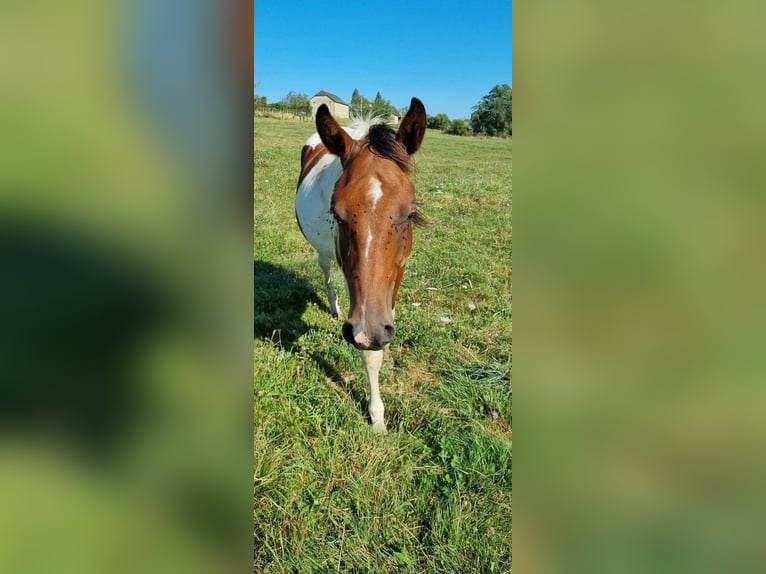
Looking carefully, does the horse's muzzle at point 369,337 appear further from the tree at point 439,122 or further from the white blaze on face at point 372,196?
the tree at point 439,122

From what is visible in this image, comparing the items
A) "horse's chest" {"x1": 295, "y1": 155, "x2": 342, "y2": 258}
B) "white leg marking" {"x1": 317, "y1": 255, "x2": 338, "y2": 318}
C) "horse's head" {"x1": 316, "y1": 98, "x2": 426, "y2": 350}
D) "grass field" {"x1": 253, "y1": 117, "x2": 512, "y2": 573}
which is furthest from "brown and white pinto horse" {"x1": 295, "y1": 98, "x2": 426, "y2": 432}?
"white leg marking" {"x1": 317, "y1": 255, "x2": 338, "y2": 318}

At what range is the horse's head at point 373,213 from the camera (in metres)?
1.69

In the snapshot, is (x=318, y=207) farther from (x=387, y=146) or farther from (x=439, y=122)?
(x=439, y=122)

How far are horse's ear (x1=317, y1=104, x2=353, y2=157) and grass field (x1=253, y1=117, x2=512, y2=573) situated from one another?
1.60 feet

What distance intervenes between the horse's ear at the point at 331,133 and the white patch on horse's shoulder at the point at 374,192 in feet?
1.35

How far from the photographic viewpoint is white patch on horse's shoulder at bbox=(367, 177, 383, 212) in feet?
5.91

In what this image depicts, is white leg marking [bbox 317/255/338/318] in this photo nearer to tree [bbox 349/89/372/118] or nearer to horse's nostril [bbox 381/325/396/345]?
tree [bbox 349/89/372/118]

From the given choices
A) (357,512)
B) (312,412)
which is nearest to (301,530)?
(357,512)

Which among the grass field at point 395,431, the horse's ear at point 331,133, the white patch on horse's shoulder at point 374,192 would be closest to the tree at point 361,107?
the grass field at point 395,431
